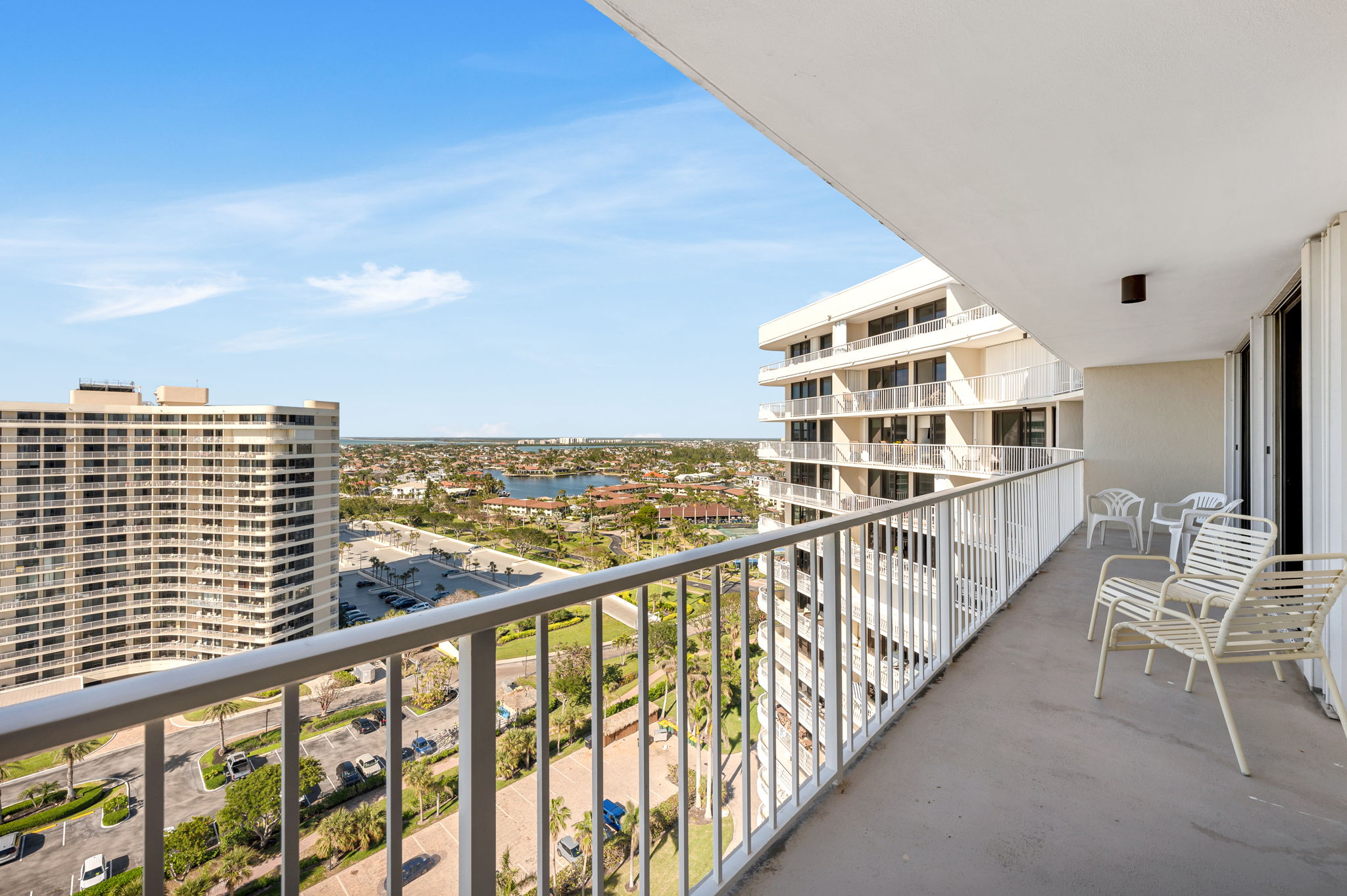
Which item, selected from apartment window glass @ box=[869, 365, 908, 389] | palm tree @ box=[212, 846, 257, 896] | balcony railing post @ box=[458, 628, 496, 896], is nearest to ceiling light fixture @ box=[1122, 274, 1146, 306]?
balcony railing post @ box=[458, 628, 496, 896]

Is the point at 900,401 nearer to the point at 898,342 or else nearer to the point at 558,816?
the point at 898,342

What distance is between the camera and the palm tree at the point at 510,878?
118 centimetres

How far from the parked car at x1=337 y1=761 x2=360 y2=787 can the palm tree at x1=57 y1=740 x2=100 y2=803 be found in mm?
344

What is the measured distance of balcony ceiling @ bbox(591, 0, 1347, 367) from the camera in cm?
170

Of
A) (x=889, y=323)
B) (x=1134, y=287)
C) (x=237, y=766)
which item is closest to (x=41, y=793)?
(x=237, y=766)

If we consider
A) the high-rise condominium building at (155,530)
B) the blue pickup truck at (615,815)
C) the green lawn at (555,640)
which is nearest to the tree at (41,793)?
the green lawn at (555,640)

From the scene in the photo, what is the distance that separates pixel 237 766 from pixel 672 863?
6.60 feet

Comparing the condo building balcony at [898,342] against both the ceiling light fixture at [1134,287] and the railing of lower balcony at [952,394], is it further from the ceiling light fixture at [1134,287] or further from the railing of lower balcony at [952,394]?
the ceiling light fixture at [1134,287]

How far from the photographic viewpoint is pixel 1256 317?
542cm

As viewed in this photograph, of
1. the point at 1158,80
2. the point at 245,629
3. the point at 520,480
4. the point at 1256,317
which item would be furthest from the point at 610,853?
the point at 520,480

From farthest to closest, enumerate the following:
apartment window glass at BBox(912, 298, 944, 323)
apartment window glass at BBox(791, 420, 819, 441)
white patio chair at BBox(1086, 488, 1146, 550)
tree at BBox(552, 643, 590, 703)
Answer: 1. apartment window glass at BBox(791, 420, 819, 441)
2. apartment window glass at BBox(912, 298, 944, 323)
3. white patio chair at BBox(1086, 488, 1146, 550)
4. tree at BBox(552, 643, 590, 703)

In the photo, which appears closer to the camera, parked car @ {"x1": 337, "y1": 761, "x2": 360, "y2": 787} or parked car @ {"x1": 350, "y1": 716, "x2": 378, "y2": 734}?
parked car @ {"x1": 350, "y1": 716, "x2": 378, "y2": 734}

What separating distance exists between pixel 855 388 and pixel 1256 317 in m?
14.2

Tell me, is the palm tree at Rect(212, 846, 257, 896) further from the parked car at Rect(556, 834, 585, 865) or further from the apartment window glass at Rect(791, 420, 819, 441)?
the apartment window glass at Rect(791, 420, 819, 441)
